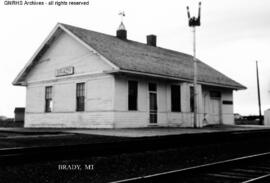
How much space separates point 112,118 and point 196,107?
5.23 m

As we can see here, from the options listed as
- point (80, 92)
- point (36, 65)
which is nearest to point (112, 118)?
point (80, 92)

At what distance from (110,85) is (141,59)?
3323 millimetres

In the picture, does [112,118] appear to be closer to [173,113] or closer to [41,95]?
[173,113]

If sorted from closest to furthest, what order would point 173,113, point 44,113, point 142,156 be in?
point 142,156 → point 173,113 → point 44,113

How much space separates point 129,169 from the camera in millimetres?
6805

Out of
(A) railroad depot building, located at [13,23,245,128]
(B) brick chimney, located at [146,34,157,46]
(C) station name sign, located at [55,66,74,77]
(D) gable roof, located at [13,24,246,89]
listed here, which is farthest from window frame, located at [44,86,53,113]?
(B) brick chimney, located at [146,34,157,46]

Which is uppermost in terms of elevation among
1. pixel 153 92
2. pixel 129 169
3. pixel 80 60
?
pixel 80 60

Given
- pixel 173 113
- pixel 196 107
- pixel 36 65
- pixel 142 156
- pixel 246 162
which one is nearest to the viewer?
pixel 246 162

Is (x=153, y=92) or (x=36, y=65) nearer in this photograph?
(x=153, y=92)

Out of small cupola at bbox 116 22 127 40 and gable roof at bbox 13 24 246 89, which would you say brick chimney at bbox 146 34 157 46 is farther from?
small cupola at bbox 116 22 127 40

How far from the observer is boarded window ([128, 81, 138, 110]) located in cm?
1905

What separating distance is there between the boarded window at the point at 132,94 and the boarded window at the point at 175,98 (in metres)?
3.08

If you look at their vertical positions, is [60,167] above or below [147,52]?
below

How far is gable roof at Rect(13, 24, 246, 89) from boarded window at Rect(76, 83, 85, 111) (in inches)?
109
